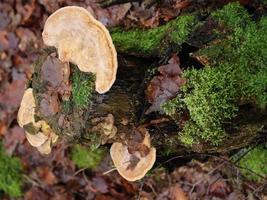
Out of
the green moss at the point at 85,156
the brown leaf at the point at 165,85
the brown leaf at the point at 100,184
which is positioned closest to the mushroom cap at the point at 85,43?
the brown leaf at the point at 165,85

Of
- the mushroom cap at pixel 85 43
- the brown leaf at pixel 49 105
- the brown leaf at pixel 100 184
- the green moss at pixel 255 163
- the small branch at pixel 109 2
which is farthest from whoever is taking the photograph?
the brown leaf at pixel 100 184

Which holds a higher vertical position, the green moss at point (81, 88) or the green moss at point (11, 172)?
the green moss at point (81, 88)

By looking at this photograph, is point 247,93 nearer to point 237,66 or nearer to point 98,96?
point 237,66

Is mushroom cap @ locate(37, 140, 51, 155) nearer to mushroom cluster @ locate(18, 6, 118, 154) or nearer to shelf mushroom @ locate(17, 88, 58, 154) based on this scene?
shelf mushroom @ locate(17, 88, 58, 154)

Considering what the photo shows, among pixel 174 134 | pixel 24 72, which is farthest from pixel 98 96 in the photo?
pixel 24 72

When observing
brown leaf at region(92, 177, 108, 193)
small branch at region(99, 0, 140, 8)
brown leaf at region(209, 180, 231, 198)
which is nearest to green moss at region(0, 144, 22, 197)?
brown leaf at region(92, 177, 108, 193)

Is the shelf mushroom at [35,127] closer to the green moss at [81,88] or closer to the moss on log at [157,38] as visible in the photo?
the green moss at [81,88]
